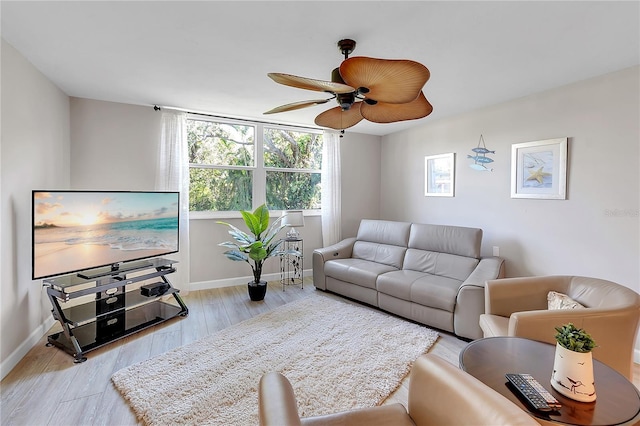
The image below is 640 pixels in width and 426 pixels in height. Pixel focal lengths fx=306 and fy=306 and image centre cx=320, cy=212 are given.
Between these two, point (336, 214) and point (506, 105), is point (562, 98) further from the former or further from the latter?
point (336, 214)

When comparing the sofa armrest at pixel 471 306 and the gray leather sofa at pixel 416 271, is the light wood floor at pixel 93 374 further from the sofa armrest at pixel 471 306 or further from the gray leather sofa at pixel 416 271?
the gray leather sofa at pixel 416 271

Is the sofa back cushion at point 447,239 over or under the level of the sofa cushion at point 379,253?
over

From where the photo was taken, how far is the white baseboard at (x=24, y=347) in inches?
88.1

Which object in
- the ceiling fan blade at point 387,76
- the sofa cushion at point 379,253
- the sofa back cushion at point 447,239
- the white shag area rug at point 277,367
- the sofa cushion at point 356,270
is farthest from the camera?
the sofa cushion at point 379,253

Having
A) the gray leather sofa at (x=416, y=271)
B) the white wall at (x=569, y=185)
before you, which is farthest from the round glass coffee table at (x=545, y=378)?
the white wall at (x=569, y=185)

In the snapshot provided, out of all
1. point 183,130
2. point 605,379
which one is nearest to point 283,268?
point 183,130

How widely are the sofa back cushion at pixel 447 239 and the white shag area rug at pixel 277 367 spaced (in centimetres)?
108

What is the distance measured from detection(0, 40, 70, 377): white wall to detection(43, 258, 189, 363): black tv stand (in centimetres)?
20

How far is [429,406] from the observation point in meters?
1.23

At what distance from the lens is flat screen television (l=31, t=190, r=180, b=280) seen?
248 cm

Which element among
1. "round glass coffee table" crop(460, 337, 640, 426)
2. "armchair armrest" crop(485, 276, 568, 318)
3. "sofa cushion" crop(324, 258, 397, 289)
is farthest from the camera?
"sofa cushion" crop(324, 258, 397, 289)

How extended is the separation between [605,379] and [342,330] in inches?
78.7

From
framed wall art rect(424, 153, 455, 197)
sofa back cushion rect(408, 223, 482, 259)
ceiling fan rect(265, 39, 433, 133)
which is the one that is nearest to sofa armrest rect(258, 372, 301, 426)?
ceiling fan rect(265, 39, 433, 133)

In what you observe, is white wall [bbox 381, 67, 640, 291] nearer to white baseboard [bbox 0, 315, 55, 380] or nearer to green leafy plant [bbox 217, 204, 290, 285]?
green leafy plant [bbox 217, 204, 290, 285]
